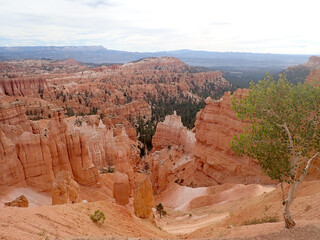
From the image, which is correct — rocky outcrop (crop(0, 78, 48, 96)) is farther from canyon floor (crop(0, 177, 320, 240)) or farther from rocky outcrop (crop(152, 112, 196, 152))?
canyon floor (crop(0, 177, 320, 240))

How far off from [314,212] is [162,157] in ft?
86.4

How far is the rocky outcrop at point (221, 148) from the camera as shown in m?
23.7

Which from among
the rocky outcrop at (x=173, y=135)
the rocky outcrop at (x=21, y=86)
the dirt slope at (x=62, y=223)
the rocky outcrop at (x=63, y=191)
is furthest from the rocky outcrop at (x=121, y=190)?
the rocky outcrop at (x=21, y=86)

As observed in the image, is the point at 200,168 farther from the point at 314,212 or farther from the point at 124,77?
the point at 124,77

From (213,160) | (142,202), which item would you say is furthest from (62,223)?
(213,160)

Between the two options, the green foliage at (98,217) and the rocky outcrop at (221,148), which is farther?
the rocky outcrop at (221,148)

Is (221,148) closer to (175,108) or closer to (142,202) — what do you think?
(142,202)

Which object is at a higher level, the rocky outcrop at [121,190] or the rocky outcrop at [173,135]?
the rocky outcrop at [121,190]

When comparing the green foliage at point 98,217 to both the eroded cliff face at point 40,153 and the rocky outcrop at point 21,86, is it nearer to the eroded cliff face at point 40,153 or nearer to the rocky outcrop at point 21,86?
the eroded cliff face at point 40,153

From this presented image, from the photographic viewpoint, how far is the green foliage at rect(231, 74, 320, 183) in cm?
768

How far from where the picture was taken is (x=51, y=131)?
59.1ft

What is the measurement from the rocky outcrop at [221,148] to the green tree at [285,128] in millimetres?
15133

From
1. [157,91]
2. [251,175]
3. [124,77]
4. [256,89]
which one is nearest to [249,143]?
[256,89]

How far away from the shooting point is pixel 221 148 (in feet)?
86.1
